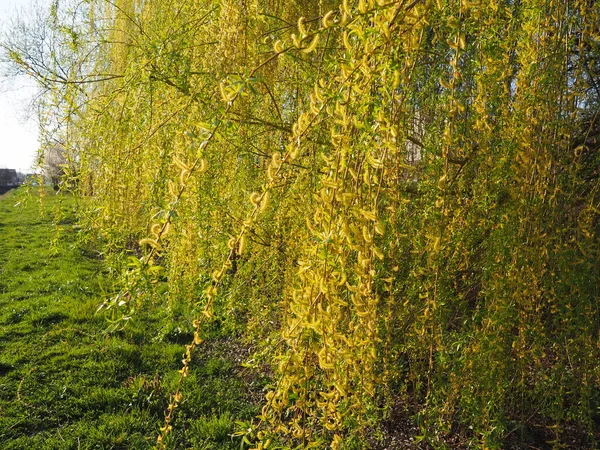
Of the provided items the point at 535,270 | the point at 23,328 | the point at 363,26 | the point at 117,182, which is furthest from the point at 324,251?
the point at 23,328

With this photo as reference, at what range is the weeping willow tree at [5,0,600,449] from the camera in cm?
120

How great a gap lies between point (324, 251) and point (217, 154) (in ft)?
5.13

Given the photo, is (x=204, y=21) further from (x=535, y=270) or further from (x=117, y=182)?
(x=535, y=270)

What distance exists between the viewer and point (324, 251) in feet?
3.65

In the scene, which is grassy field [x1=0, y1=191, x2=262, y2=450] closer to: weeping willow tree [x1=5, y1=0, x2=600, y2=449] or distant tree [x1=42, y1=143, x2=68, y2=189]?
distant tree [x1=42, y1=143, x2=68, y2=189]

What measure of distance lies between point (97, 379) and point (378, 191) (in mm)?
3176

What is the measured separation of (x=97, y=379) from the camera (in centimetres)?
375

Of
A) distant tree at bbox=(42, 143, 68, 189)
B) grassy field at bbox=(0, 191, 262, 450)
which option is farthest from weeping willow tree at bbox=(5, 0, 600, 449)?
grassy field at bbox=(0, 191, 262, 450)

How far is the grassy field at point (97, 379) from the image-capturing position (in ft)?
10.1

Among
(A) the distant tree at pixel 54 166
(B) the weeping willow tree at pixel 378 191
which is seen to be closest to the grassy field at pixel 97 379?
(A) the distant tree at pixel 54 166

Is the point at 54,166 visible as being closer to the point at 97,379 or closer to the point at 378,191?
the point at 97,379

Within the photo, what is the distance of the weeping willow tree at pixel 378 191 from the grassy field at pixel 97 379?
2.09 feet

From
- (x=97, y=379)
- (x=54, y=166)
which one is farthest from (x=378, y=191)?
(x=54, y=166)

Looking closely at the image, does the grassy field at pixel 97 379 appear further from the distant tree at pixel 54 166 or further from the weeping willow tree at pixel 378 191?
the weeping willow tree at pixel 378 191
